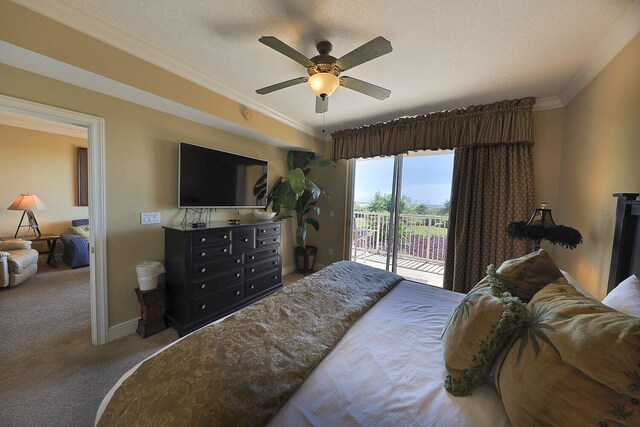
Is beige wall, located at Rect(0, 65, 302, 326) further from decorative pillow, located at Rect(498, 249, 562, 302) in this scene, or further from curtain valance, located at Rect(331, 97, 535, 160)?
decorative pillow, located at Rect(498, 249, 562, 302)

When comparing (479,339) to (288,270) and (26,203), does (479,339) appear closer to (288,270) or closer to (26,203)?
(288,270)

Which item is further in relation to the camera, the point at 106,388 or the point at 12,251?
the point at 12,251

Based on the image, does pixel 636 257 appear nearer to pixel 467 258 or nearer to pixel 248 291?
pixel 467 258

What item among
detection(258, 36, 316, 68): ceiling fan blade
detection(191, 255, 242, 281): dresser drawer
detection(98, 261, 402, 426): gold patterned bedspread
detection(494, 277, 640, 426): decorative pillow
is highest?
detection(258, 36, 316, 68): ceiling fan blade

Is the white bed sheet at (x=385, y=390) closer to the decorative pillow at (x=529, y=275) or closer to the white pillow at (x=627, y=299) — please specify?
the decorative pillow at (x=529, y=275)

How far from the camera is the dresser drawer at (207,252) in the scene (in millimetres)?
2266

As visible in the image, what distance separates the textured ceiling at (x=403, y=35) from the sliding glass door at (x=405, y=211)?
1.23 meters

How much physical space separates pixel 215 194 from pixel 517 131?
11.5ft

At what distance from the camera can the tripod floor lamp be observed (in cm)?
377

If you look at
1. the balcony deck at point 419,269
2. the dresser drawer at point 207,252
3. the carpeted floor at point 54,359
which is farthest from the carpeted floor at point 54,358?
the balcony deck at point 419,269

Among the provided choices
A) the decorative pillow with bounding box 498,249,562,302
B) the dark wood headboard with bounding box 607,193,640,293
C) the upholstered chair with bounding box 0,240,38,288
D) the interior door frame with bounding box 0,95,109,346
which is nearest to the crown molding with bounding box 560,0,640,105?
the dark wood headboard with bounding box 607,193,640,293

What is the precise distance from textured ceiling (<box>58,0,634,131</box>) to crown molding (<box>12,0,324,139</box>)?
0.06 m

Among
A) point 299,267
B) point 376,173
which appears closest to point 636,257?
point 376,173

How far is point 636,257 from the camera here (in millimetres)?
1223
